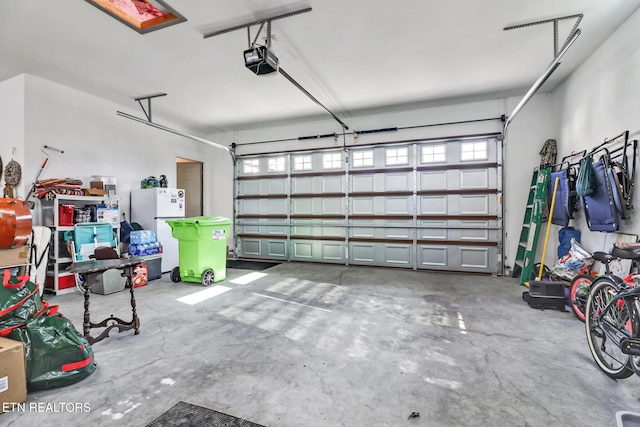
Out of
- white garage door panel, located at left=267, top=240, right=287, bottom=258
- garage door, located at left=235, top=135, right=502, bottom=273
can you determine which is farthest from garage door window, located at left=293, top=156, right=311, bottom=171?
white garage door panel, located at left=267, top=240, right=287, bottom=258

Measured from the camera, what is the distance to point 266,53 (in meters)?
3.11

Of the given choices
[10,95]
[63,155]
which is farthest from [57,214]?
[10,95]

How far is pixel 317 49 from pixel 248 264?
474 cm

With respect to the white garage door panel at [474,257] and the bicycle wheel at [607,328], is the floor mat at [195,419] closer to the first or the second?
the bicycle wheel at [607,328]

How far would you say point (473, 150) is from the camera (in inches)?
225

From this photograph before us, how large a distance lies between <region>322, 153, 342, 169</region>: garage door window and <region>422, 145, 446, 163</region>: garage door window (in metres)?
1.85

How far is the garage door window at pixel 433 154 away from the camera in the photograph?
590 cm

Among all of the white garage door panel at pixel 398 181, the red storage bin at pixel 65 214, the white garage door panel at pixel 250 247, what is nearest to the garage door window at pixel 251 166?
the white garage door panel at pixel 250 247

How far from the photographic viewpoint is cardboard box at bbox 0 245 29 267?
2176 mm

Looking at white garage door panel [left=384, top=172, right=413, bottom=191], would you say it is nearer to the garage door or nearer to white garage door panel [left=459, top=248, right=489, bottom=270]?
the garage door

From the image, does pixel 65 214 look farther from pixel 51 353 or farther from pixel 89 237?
pixel 51 353

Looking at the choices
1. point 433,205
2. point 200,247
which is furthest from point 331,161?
point 200,247

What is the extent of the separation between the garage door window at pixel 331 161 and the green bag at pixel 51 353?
17.9 ft

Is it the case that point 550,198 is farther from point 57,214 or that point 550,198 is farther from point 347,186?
point 57,214
